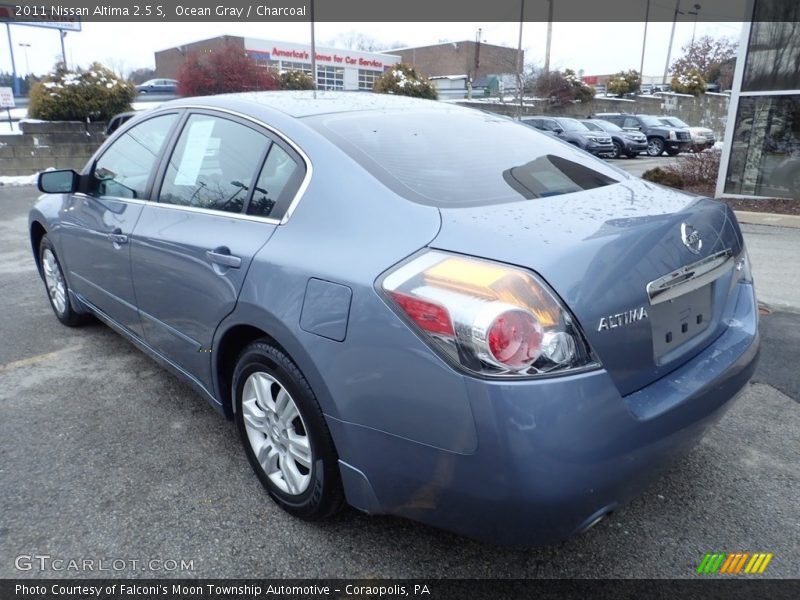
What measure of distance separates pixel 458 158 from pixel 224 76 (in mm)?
21993

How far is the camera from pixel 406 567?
6.93 feet

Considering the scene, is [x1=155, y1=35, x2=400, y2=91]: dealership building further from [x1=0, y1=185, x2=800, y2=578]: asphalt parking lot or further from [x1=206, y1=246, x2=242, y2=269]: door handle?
[x1=206, y1=246, x2=242, y2=269]: door handle

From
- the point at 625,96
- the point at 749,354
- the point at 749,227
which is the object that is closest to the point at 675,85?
the point at 625,96

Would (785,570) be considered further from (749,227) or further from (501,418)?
Result: (749,227)

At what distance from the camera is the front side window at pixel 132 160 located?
126 inches

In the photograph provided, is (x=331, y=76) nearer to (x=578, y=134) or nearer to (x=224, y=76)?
(x=224, y=76)

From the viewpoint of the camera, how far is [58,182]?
369 cm

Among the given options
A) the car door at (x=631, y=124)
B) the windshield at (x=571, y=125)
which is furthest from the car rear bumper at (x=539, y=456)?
the car door at (x=631, y=124)

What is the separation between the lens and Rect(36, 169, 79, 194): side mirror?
3.70m

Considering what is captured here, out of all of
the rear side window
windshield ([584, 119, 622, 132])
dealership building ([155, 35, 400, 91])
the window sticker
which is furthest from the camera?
dealership building ([155, 35, 400, 91])

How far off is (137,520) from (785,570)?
240cm

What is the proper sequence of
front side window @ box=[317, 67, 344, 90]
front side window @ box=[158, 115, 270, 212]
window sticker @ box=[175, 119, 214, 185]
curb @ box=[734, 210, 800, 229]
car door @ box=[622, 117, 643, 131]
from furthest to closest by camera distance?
front side window @ box=[317, 67, 344, 90] → car door @ box=[622, 117, 643, 131] → curb @ box=[734, 210, 800, 229] → window sticker @ box=[175, 119, 214, 185] → front side window @ box=[158, 115, 270, 212]

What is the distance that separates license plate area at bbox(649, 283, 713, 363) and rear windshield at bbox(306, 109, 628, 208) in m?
0.61

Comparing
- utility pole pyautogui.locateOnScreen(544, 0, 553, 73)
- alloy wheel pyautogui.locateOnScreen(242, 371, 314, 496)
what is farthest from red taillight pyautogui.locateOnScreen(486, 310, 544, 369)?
utility pole pyautogui.locateOnScreen(544, 0, 553, 73)
